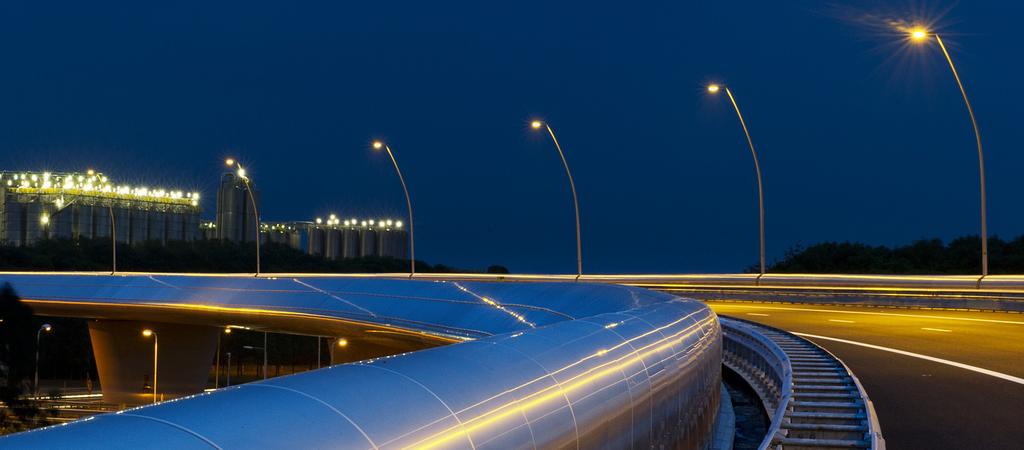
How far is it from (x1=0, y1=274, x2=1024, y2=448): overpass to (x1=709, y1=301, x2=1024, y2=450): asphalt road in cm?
3

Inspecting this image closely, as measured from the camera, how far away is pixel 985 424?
12.4 m

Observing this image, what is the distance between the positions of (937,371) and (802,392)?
14.3 ft

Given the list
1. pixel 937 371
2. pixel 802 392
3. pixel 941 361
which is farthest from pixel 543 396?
A: pixel 941 361

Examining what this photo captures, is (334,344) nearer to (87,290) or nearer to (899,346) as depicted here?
(87,290)

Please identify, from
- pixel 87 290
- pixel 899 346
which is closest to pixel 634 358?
pixel 899 346

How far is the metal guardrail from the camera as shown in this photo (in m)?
10.9

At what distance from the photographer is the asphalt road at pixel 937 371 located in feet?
39.5

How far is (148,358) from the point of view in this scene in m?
66.6

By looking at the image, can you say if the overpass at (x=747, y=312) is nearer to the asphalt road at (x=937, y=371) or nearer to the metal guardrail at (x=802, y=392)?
the asphalt road at (x=937, y=371)

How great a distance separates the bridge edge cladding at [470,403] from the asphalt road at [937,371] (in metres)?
2.80

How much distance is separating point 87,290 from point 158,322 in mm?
11366

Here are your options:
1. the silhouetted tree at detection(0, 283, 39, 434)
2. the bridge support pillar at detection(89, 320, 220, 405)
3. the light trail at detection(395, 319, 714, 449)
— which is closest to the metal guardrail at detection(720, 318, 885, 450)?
the light trail at detection(395, 319, 714, 449)

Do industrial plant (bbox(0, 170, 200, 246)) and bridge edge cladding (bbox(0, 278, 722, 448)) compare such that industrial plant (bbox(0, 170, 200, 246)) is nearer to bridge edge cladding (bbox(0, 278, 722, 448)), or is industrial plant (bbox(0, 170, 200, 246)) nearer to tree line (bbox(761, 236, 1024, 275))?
tree line (bbox(761, 236, 1024, 275))

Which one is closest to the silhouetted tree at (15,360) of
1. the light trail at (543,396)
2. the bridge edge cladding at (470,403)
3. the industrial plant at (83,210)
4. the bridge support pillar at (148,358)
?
the bridge support pillar at (148,358)
